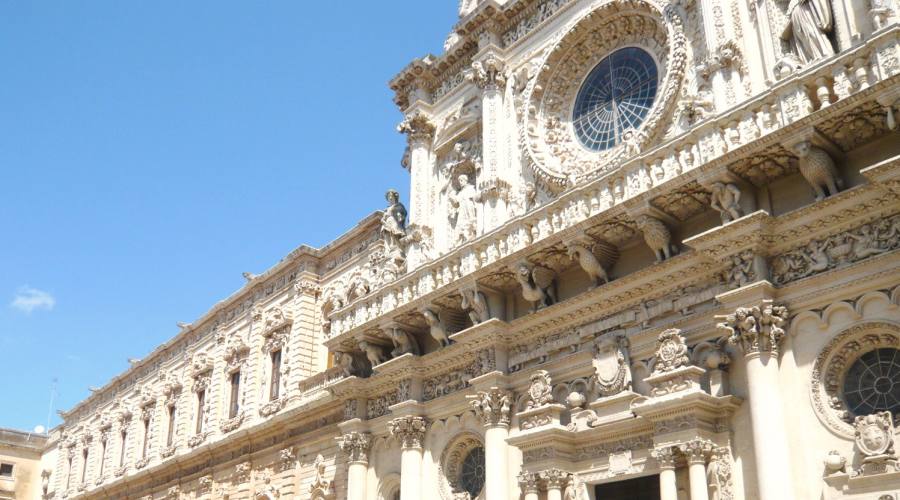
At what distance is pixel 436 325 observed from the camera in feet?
55.9

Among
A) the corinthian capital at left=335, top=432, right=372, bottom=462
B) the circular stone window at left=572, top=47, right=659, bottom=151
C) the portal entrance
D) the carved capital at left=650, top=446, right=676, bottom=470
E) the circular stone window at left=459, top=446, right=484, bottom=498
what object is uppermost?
the circular stone window at left=572, top=47, right=659, bottom=151

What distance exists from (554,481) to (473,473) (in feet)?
10.1

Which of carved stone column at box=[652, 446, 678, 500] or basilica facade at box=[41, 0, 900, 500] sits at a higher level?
basilica facade at box=[41, 0, 900, 500]

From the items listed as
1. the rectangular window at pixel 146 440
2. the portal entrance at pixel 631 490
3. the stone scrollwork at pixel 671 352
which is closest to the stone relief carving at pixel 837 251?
the stone scrollwork at pixel 671 352

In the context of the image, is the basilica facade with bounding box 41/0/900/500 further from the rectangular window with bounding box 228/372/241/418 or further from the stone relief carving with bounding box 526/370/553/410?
the rectangular window with bounding box 228/372/241/418

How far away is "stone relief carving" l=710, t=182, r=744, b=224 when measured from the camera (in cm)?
1238

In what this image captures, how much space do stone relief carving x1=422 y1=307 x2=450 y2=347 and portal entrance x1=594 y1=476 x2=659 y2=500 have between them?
4548mm

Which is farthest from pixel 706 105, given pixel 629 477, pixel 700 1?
pixel 629 477

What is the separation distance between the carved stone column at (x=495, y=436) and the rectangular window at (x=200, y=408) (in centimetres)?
1555

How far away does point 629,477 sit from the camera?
1302cm

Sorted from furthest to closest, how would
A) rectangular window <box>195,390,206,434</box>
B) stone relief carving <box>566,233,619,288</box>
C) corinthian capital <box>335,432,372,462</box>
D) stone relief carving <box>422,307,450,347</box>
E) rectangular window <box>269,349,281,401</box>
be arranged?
1. rectangular window <box>195,390,206,434</box>
2. rectangular window <box>269,349,281,401</box>
3. corinthian capital <box>335,432,372,462</box>
4. stone relief carving <box>422,307,450,347</box>
5. stone relief carving <box>566,233,619,288</box>

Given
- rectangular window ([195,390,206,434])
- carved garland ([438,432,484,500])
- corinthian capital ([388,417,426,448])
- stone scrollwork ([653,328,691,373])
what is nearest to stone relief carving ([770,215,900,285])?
stone scrollwork ([653,328,691,373])

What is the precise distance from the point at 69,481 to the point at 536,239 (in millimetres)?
31631

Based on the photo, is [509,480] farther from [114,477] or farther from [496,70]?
[114,477]
